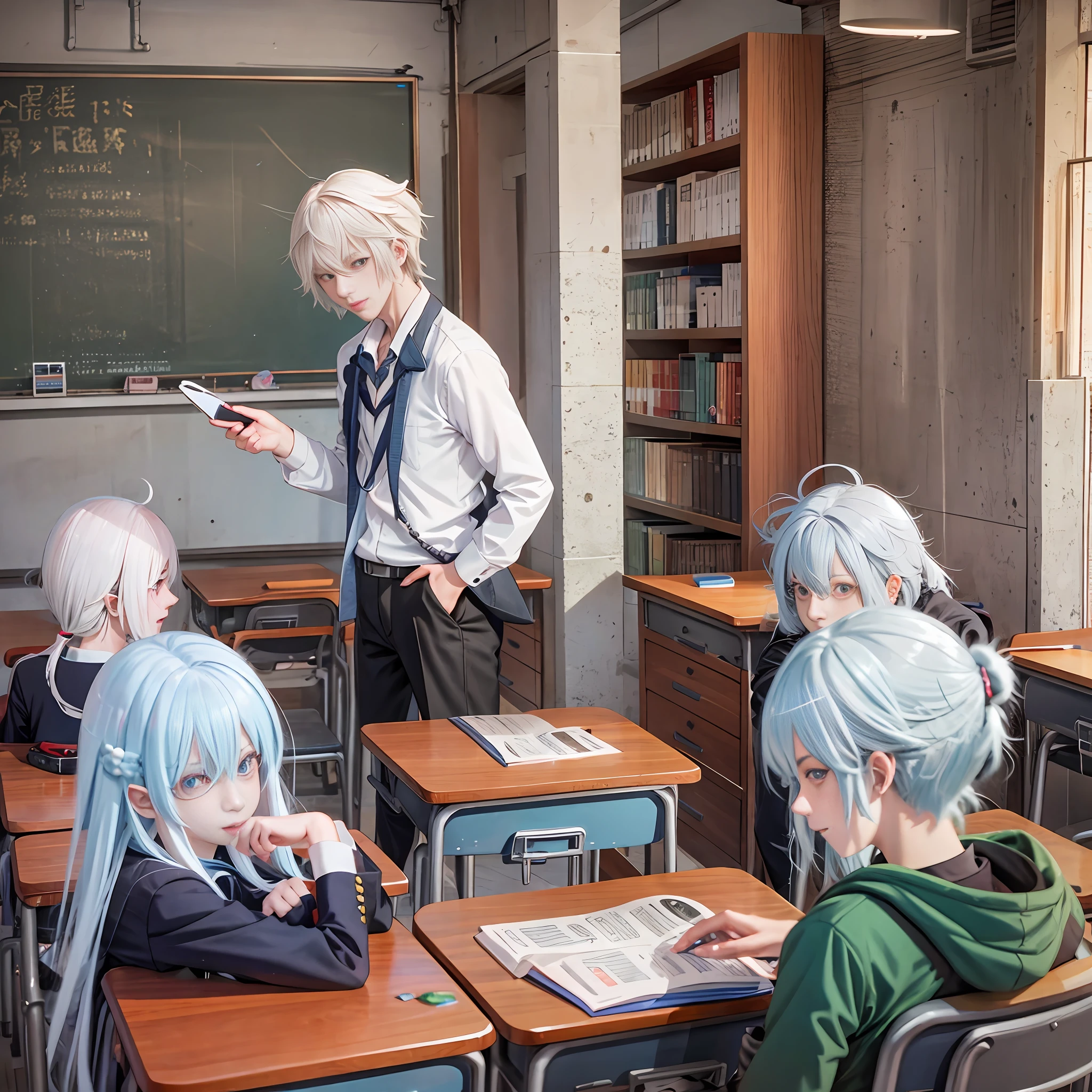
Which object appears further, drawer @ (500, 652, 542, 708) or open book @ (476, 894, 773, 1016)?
drawer @ (500, 652, 542, 708)

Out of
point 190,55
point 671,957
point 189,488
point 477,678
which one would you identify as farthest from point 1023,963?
point 190,55

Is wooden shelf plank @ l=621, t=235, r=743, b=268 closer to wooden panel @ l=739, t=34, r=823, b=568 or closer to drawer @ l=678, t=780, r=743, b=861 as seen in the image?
wooden panel @ l=739, t=34, r=823, b=568

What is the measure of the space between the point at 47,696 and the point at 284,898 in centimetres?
108

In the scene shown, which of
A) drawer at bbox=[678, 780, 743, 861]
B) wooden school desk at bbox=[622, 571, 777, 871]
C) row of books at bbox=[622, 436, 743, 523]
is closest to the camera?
wooden school desk at bbox=[622, 571, 777, 871]

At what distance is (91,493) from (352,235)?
3.60 meters

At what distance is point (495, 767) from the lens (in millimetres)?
2268

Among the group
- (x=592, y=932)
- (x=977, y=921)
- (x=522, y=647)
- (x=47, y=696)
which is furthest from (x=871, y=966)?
(x=522, y=647)

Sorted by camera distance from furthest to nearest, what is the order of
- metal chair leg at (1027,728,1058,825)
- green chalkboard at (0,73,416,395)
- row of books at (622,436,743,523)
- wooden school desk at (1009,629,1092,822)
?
green chalkboard at (0,73,416,395) < row of books at (622,436,743,523) < metal chair leg at (1027,728,1058,825) < wooden school desk at (1009,629,1092,822)

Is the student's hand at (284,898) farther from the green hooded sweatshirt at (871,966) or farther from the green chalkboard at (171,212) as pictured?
the green chalkboard at (171,212)

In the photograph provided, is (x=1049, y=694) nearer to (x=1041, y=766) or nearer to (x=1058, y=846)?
(x=1041, y=766)

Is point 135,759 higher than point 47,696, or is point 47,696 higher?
point 135,759

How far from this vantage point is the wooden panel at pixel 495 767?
7.06 ft

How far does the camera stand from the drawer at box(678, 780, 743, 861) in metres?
3.59

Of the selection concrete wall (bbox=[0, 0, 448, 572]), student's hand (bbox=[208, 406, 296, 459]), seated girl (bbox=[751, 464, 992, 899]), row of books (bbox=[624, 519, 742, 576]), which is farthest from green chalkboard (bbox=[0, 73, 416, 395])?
seated girl (bbox=[751, 464, 992, 899])
